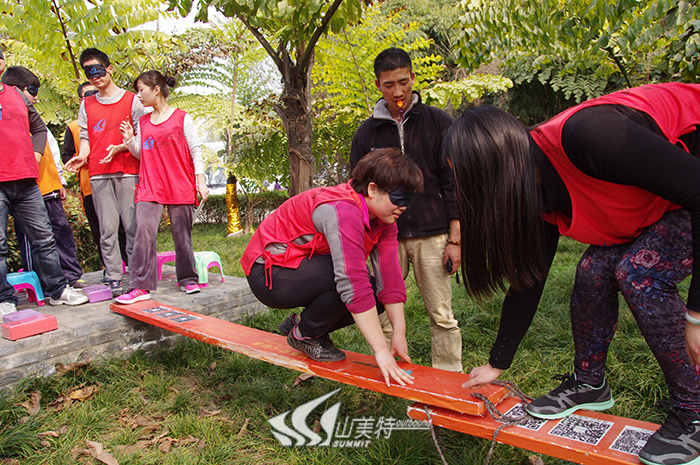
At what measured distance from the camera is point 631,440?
1704mm

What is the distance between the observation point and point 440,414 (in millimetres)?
2002

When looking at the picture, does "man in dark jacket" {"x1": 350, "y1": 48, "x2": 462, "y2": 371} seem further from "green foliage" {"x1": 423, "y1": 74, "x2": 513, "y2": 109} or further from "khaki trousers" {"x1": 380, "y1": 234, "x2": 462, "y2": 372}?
"green foliage" {"x1": 423, "y1": 74, "x2": 513, "y2": 109}

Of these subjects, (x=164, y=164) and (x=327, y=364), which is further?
(x=164, y=164)

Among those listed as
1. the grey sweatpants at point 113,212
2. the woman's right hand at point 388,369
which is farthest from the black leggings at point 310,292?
the grey sweatpants at point 113,212

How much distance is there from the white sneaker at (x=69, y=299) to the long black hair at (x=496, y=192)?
11.3 ft

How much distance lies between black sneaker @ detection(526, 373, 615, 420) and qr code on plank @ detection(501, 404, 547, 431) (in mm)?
31

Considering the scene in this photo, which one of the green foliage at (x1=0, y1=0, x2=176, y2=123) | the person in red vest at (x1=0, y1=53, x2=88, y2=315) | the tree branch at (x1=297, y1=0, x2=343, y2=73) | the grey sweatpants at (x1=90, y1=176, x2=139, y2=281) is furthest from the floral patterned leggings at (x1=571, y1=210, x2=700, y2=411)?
the green foliage at (x1=0, y1=0, x2=176, y2=123)

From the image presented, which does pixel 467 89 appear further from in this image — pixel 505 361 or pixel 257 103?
pixel 505 361

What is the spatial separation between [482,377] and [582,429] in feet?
1.32

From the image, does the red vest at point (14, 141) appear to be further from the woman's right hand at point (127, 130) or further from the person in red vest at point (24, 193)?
the woman's right hand at point (127, 130)

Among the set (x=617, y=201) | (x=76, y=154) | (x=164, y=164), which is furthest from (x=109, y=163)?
(x=617, y=201)

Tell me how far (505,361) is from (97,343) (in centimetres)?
279

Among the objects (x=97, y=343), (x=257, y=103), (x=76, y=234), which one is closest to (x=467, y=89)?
(x=257, y=103)

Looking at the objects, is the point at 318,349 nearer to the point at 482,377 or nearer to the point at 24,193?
the point at 482,377
